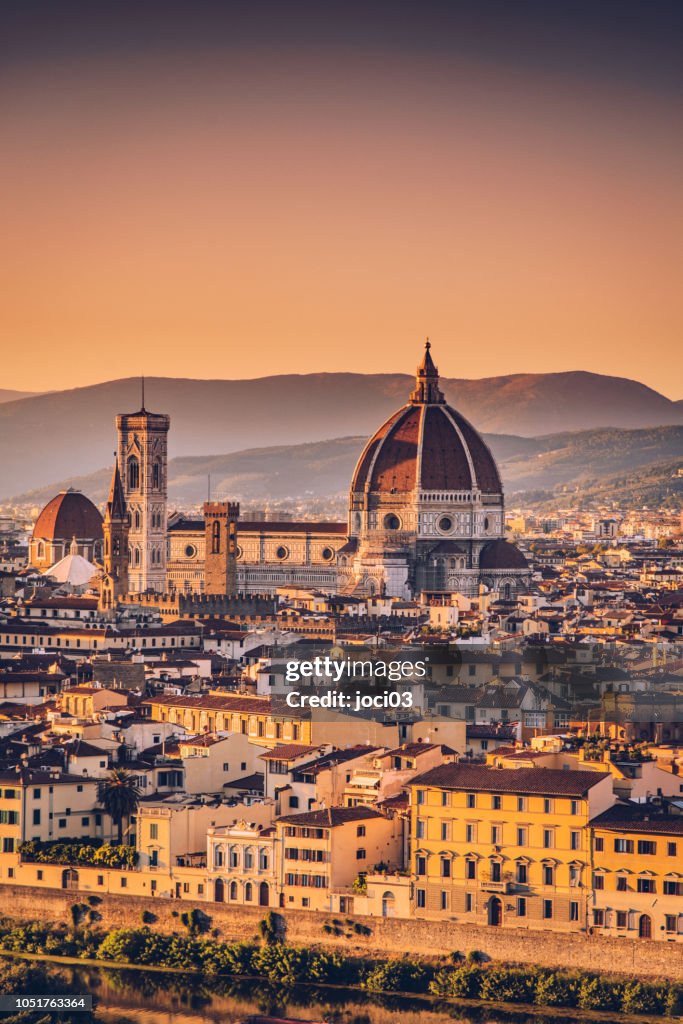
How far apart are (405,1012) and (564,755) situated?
805 cm

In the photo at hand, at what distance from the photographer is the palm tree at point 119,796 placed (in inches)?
2035

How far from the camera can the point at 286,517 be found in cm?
19062

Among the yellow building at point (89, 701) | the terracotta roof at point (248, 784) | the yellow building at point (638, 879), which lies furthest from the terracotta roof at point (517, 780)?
the yellow building at point (89, 701)

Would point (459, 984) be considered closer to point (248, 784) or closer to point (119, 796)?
point (119, 796)

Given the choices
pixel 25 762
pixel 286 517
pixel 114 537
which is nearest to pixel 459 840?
pixel 25 762

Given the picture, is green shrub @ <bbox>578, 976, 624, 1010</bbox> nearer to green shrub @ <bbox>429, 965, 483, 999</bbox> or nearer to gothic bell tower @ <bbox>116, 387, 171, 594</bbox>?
green shrub @ <bbox>429, 965, 483, 999</bbox>

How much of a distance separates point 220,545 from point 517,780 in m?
83.0

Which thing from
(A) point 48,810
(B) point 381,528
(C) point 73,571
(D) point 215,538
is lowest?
(A) point 48,810

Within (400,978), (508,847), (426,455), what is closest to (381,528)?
(426,455)

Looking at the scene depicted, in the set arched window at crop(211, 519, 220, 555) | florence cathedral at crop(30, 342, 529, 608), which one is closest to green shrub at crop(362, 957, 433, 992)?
arched window at crop(211, 519, 220, 555)

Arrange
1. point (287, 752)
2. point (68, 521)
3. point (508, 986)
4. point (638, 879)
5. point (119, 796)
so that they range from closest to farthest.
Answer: point (508, 986), point (638, 879), point (119, 796), point (287, 752), point (68, 521)

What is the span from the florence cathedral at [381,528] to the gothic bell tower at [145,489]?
0.16ft

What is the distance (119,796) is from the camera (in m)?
51.9

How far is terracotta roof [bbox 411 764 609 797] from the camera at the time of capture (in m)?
46.1
